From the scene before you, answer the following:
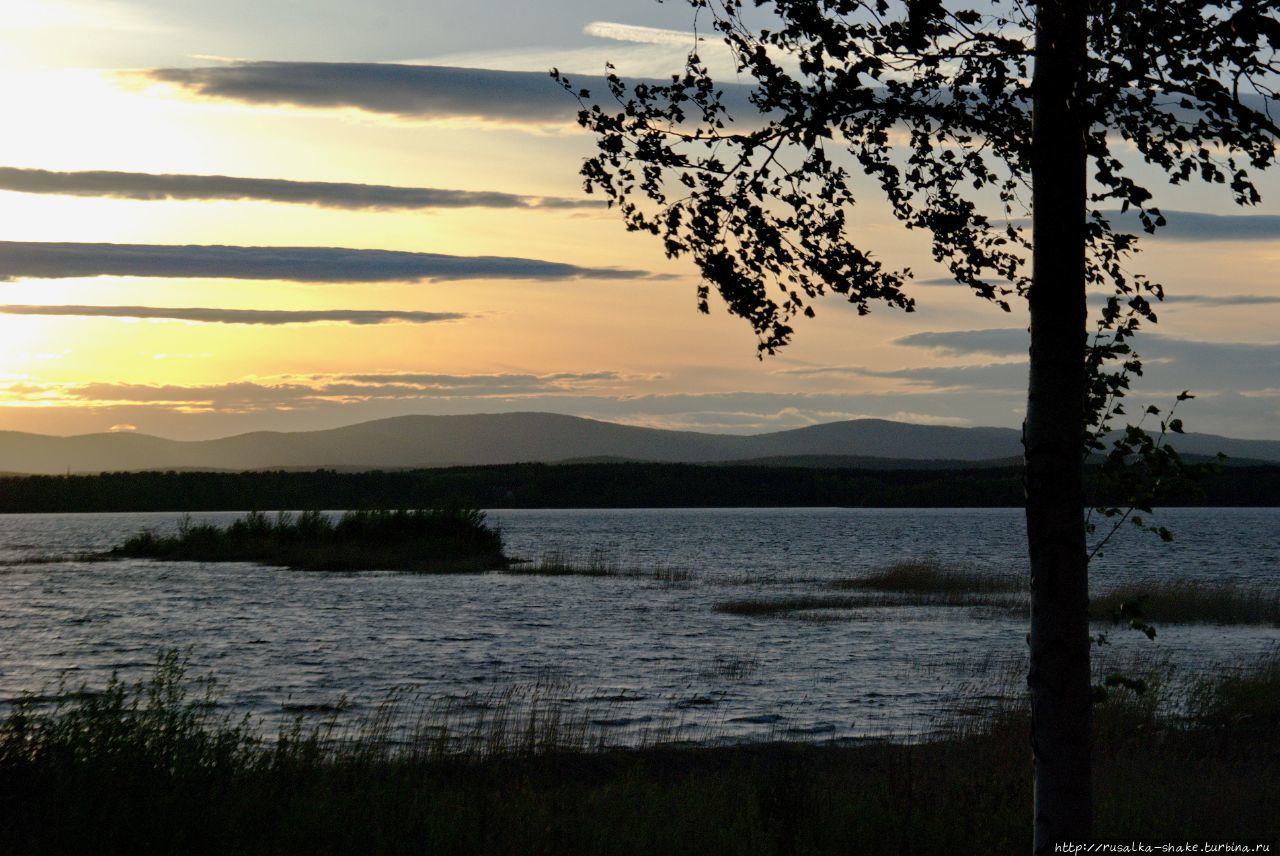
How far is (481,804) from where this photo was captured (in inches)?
491

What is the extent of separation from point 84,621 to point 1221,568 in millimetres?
60379

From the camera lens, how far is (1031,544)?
8.41m

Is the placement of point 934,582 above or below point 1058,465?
below

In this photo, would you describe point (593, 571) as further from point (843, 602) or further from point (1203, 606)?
point (1203, 606)

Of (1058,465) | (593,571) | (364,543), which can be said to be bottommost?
(593,571)

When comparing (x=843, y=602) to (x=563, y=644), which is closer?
(x=563, y=644)

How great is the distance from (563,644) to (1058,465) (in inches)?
1150

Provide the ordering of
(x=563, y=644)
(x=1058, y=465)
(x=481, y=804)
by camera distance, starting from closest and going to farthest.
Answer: (x=1058, y=465)
(x=481, y=804)
(x=563, y=644)

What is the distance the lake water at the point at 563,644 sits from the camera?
84.1ft

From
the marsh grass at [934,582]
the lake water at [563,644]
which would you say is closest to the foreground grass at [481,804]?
the lake water at [563,644]

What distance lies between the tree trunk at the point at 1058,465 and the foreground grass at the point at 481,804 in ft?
11.3

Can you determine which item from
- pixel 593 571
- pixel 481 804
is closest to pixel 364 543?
pixel 593 571

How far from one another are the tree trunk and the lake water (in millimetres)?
10744

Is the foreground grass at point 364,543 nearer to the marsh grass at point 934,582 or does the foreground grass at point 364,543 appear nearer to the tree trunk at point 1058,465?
the marsh grass at point 934,582
